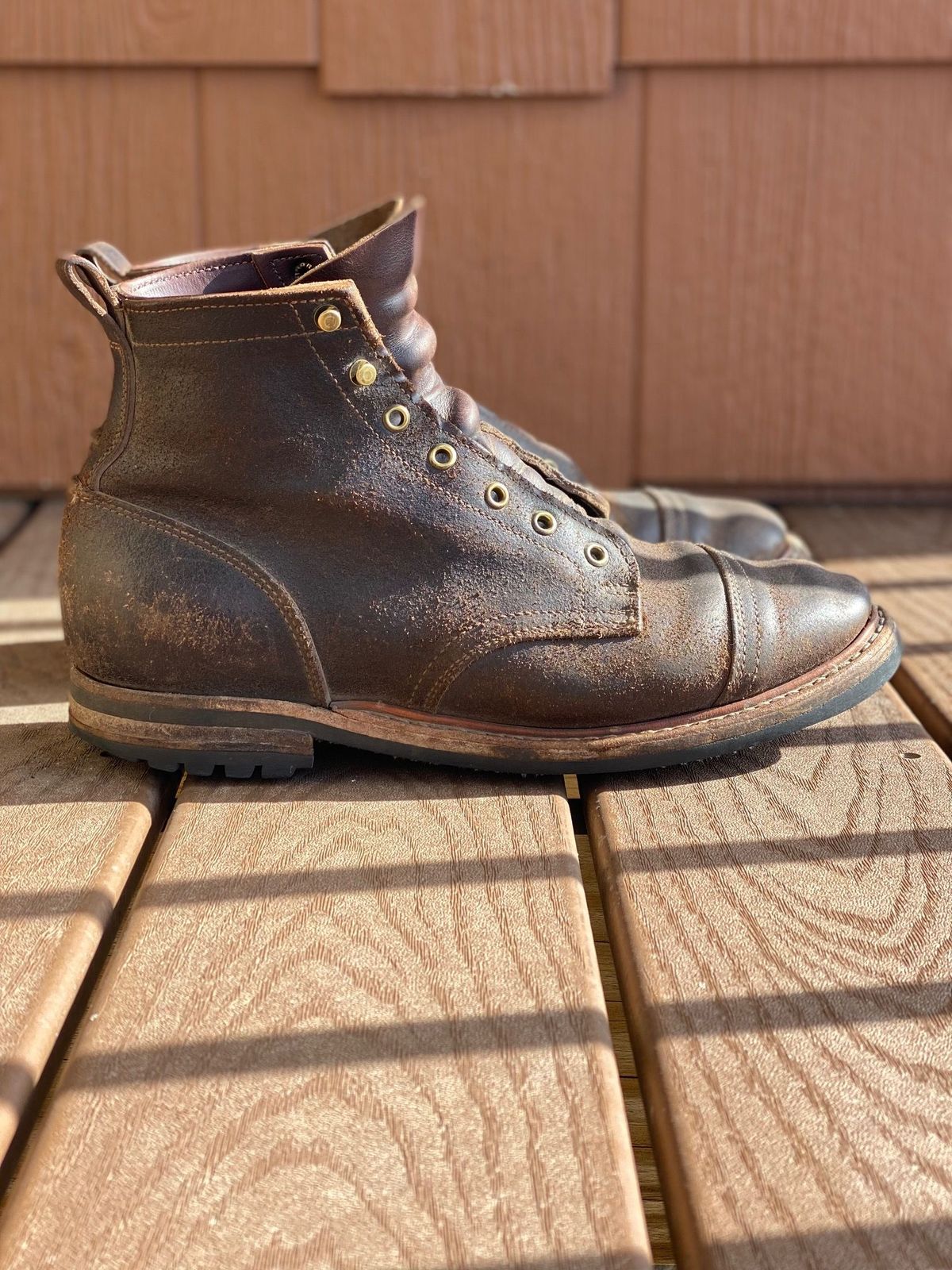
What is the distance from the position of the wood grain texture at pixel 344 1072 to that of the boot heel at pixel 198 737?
102mm

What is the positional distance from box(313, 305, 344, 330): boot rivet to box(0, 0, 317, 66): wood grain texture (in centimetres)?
117

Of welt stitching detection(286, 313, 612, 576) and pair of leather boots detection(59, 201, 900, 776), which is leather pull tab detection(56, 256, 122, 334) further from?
welt stitching detection(286, 313, 612, 576)

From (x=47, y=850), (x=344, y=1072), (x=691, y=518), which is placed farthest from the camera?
(x=691, y=518)

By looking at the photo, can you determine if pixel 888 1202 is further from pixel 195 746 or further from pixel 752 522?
pixel 752 522

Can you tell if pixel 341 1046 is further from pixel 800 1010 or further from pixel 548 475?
pixel 548 475

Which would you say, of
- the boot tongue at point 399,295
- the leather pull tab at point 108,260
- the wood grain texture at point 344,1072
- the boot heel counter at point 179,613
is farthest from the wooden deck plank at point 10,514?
the wood grain texture at point 344,1072

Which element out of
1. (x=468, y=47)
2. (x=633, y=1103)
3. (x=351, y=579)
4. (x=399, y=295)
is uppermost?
(x=468, y=47)

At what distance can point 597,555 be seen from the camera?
105cm

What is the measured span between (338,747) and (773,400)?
1252mm

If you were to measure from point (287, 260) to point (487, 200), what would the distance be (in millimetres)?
1080

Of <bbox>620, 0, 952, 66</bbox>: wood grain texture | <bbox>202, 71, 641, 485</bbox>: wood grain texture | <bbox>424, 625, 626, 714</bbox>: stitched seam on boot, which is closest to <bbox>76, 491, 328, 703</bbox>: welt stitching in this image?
<bbox>424, 625, 626, 714</bbox>: stitched seam on boot

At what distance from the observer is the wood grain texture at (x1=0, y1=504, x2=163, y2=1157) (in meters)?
0.71

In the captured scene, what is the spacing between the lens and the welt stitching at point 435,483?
3.22 ft

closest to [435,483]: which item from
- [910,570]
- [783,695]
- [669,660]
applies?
[669,660]
